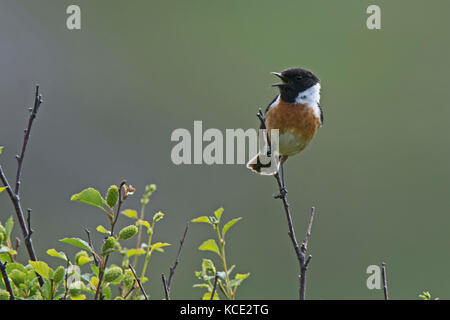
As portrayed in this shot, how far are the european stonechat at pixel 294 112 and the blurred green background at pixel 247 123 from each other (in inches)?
94.2

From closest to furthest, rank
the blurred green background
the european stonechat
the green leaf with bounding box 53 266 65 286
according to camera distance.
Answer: the green leaf with bounding box 53 266 65 286 → the european stonechat → the blurred green background

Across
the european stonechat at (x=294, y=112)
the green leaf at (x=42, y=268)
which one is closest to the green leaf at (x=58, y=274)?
the green leaf at (x=42, y=268)

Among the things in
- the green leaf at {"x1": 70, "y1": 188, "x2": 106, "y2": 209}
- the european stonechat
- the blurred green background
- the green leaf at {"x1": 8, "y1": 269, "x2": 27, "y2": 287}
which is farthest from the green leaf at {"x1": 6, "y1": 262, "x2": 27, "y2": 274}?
the blurred green background

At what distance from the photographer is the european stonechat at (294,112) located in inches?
157

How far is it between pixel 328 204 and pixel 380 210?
0.71m

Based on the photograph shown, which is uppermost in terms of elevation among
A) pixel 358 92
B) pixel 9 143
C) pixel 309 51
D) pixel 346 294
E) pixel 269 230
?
pixel 309 51

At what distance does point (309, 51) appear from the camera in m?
12.1

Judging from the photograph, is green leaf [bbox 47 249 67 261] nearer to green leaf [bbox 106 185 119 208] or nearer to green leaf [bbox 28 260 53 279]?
green leaf [bbox 28 260 53 279]

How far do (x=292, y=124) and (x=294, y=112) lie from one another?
8 cm

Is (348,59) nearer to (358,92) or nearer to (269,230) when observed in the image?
(358,92)

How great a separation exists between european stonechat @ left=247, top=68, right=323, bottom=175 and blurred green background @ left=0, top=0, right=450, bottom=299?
2.39m

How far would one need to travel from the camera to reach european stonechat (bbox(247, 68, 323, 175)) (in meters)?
3.98
